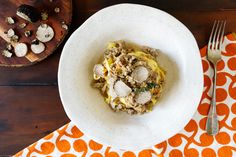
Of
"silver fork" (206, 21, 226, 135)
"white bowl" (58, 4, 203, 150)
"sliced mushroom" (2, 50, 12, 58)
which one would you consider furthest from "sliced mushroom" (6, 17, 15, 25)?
"silver fork" (206, 21, 226, 135)

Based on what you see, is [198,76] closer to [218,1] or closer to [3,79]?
[218,1]

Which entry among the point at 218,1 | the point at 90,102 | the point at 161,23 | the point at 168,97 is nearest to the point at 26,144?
the point at 90,102

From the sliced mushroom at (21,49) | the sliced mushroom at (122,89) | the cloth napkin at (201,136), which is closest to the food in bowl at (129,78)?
the sliced mushroom at (122,89)

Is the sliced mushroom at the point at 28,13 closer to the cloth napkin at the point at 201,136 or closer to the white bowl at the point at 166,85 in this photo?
the white bowl at the point at 166,85

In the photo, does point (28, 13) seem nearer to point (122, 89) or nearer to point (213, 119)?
point (122, 89)

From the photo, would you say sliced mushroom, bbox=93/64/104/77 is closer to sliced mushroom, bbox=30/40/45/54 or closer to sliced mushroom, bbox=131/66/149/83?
sliced mushroom, bbox=131/66/149/83

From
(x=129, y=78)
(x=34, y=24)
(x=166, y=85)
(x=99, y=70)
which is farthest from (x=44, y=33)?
(x=166, y=85)
